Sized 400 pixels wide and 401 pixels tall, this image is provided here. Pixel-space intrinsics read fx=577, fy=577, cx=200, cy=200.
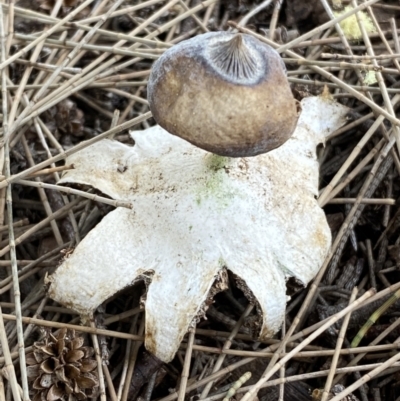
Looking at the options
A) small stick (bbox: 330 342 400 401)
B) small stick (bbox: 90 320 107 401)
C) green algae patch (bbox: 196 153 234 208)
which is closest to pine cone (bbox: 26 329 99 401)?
small stick (bbox: 90 320 107 401)

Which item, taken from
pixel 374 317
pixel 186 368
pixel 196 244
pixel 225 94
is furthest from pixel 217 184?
pixel 374 317

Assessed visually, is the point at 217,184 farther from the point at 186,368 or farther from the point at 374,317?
the point at 374,317

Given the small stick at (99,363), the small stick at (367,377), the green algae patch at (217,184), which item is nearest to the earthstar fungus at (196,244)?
the green algae patch at (217,184)

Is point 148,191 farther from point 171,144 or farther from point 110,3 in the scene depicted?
point 110,3

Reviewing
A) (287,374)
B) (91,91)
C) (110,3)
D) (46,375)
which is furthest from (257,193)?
(110,3)

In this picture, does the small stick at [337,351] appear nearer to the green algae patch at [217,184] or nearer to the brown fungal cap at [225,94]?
the green algae patch at [217,184]

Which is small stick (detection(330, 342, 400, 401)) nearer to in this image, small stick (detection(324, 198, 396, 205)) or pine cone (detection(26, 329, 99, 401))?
small stick (detection(324, 198, 396, 205))
